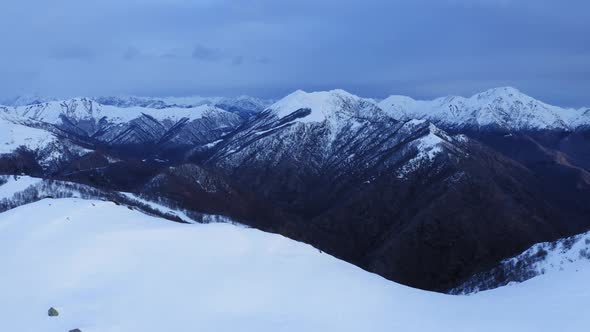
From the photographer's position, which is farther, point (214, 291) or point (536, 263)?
point (536, 263)

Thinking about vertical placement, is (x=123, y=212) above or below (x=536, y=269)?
above

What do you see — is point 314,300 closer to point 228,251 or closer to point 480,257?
point 228,251

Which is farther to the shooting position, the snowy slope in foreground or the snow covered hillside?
the snow covered hillside

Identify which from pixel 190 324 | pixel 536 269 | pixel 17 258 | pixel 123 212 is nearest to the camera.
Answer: pixel 190 324

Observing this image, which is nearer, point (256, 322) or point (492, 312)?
point (256, 322)

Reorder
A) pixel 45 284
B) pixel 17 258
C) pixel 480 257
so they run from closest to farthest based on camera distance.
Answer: pixel 45 284 → pixel 17 258 → pixel 480 257

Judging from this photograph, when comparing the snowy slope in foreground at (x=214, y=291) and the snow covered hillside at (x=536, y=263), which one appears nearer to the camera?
the snowy slope in foreground at (x=214, y=291)

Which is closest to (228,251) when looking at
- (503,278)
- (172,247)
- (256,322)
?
(172,247)
